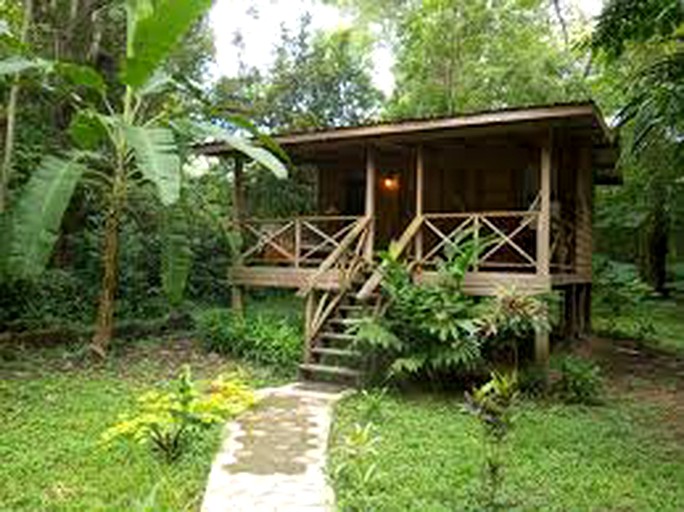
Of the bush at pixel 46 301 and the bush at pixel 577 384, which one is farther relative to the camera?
the bush at pixel 46 301

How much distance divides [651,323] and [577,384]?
360 inches

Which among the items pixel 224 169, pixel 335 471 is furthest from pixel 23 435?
pixel 224 169

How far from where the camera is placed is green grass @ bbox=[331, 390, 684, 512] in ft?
15.5

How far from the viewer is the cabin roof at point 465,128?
8.29 metres

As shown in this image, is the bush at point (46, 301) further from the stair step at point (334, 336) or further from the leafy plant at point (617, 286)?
the leafy plant at point (617, 286)

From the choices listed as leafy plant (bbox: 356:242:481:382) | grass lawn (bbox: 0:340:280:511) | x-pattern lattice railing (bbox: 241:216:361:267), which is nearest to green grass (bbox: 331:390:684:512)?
leafy plant (bbox: 356:242:481:382)

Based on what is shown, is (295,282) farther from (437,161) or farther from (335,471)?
(335,471)

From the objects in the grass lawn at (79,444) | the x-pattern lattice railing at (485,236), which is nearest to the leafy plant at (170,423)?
the grass lawn at (79,444)

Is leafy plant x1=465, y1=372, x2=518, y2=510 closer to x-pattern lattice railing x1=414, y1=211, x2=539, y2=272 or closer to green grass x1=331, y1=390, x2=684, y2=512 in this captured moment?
green grass x1=331, y1=390, x2=684, y2=512

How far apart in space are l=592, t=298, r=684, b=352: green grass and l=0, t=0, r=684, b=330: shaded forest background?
1.71 metres

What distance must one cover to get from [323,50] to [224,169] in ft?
14.2

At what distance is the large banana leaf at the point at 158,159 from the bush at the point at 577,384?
17.4 ft

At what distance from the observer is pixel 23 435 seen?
589 centimetres

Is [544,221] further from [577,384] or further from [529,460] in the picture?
[529,460]
